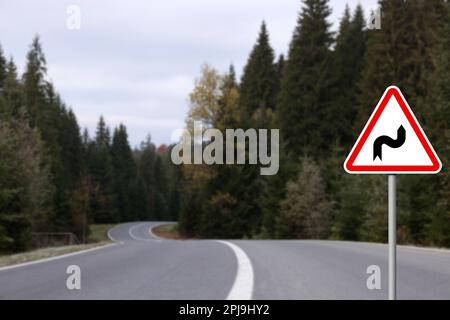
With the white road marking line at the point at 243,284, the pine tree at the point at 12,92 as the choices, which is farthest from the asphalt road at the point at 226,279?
the pine tree at the point at 12,92

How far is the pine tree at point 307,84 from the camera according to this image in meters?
53.5

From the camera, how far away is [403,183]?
1130 inches

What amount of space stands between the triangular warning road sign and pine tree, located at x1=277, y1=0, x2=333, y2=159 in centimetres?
4649

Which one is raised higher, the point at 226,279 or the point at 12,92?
the point at 12,92

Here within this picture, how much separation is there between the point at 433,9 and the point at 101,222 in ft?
236

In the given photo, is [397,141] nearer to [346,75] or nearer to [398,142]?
[398,142]

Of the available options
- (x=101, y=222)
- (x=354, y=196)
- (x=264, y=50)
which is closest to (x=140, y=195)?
(x=101, y=222)

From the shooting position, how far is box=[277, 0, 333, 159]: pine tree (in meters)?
53.5

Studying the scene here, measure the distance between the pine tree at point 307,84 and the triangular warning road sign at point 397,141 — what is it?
4649cm

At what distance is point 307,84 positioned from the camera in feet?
181

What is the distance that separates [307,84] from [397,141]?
50300mm

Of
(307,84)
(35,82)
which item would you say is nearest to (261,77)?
(307,84)

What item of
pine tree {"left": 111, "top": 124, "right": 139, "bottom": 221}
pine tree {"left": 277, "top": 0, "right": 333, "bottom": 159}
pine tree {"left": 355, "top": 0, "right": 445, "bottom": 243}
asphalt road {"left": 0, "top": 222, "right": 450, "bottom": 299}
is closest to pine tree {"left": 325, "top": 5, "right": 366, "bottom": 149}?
pine tree {"left": 277, "top": 0, "right": 333, "bottom": 159}

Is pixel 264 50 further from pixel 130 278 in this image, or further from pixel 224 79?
pixel 130 278
